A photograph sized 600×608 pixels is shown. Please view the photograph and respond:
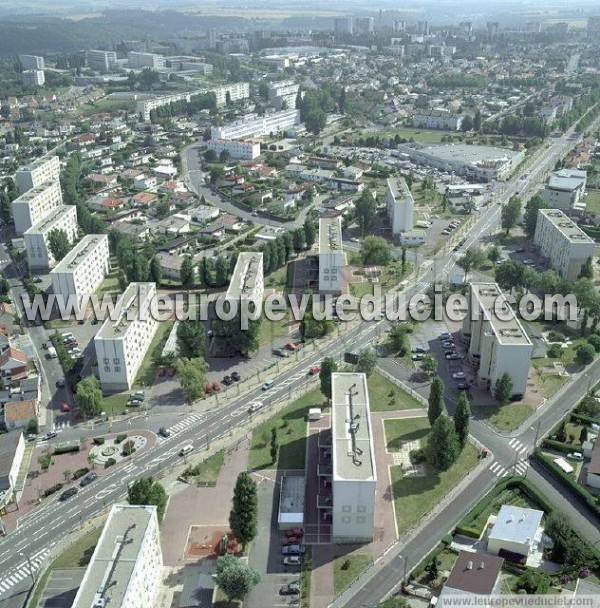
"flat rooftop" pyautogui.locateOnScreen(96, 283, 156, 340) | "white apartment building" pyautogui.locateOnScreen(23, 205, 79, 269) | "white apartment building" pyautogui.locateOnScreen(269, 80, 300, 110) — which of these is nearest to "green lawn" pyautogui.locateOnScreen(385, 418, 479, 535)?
"flat rooftop" pyautogui.locateOnScreen(96, 283, 156, 340)

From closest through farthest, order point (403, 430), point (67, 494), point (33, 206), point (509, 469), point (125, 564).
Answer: point (125, 564), point (67, 494), point (509, 469), point (403, 430), point (33, 206)

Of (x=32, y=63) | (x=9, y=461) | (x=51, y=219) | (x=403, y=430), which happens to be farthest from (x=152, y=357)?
(x=32, y=63)

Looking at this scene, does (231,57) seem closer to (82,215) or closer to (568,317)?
(82,215)

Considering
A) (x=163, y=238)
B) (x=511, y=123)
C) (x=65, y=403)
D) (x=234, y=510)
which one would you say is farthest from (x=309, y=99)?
(x=234, y=510)

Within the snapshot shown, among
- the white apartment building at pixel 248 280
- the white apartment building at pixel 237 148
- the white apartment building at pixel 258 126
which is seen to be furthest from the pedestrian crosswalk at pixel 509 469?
the white apartment building at pixel 258 126

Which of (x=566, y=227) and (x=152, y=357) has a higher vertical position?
(x=566, y=227)

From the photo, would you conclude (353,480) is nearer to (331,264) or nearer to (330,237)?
(331,264)

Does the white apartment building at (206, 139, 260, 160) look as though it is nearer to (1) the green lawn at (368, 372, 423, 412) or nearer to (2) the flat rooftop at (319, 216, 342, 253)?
(2) the flat rooftop at (319, 216, 342, 253)
